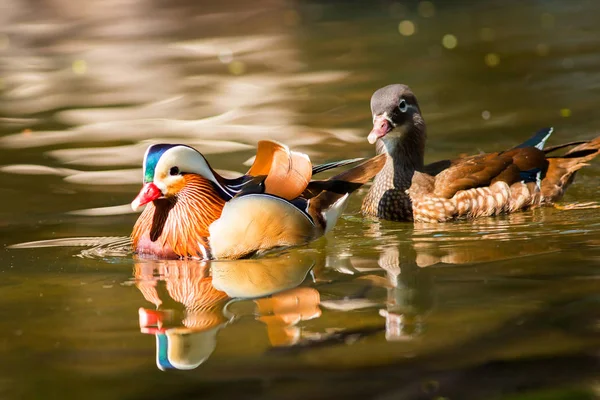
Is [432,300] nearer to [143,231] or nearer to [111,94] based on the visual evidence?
[143,231]

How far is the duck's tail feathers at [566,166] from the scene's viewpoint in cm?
838

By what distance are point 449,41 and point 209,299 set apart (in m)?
9.91

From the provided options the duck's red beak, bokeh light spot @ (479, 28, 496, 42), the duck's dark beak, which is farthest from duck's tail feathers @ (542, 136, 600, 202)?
bokeh light spot @ (479, 28, 496, 42)

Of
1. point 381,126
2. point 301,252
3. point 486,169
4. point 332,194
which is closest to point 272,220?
point 301,252

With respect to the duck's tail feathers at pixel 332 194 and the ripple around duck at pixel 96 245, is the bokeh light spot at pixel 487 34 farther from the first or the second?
the ripple around duck at pixel 96 245

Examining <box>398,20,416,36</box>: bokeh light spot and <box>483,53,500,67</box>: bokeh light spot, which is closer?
<box>483,53,500,67</box>: bokeh light spot

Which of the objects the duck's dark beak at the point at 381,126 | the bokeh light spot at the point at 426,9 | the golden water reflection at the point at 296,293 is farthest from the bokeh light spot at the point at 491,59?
the golden water reflection at the point at 296,293

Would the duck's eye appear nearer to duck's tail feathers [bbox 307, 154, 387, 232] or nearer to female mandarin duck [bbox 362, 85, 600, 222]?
female mandarin duck [bbox 362, 85, 600, 222]

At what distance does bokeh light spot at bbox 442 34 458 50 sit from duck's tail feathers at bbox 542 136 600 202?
20.9ft

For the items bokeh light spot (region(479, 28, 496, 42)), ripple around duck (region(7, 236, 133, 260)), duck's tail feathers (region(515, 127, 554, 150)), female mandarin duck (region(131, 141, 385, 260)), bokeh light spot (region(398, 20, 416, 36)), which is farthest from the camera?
bokeh light spot (region(398, 20, 416, 36))

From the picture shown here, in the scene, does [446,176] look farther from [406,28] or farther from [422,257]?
[406,28]

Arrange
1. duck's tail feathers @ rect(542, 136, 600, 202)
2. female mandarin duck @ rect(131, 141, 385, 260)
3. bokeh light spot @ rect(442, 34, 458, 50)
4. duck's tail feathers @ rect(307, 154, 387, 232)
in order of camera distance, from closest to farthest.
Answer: female mandarin duck @ rect(131, 141, 385, 260), duck's tail feathers @ rect(307, 154, 387, 232), duck's tail feathers @ rect(542, 136, 600, 202), bokeh light spot @ rect(442, 34, 458, 50)

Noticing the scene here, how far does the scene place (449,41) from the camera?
601 inches

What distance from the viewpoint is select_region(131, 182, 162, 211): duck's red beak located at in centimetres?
Result: 670
